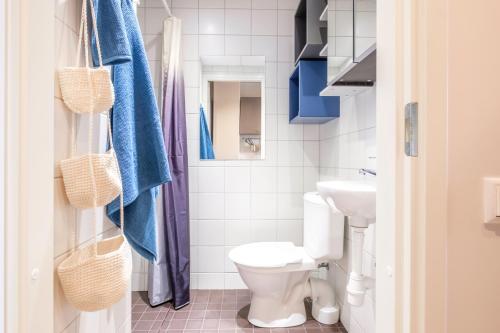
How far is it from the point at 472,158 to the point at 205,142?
6.81ft

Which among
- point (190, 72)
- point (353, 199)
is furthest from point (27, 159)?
point (190, 72)

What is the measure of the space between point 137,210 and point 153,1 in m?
1.96

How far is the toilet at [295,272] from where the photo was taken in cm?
176

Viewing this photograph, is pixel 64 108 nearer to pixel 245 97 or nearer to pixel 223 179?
pixel 223 179

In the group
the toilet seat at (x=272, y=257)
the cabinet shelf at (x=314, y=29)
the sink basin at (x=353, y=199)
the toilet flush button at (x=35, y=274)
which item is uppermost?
the cabinet shelf at (x=314, y=29)

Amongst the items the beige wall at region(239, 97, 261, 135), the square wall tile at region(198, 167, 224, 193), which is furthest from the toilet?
the beige wall at region(239, 97, 261, 135)

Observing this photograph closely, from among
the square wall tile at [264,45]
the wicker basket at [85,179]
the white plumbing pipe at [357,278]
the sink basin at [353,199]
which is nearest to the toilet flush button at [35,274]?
the wicker basket at [85,179]

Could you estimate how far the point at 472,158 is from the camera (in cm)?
47

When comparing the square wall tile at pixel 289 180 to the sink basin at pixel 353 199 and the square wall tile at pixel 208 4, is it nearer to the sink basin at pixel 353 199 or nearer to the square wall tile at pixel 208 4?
the sink basin at pixel 353 199

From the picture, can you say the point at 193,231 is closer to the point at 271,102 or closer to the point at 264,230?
the point at 264,230

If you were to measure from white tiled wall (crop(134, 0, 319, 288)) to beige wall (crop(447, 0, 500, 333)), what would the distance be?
1.92 metres

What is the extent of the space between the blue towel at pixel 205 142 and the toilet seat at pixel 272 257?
82 centimetres

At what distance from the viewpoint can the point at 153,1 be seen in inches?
90.8

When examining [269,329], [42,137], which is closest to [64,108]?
[42,137]
